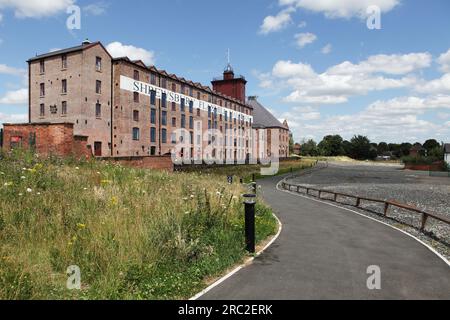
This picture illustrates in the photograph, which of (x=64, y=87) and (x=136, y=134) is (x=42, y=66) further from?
(x=136, y=134)

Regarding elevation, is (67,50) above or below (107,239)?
above

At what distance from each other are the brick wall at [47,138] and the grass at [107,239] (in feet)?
19.2

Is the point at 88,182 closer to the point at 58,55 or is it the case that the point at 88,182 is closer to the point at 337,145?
the point at 58,55

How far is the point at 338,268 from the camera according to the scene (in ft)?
23.5

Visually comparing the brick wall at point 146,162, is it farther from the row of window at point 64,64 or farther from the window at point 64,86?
the window at point 64,86

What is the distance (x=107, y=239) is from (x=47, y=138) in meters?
11.9

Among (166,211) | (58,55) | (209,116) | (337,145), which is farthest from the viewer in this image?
(337,145)

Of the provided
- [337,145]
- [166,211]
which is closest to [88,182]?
[166,211]

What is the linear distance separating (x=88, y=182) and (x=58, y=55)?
3130 cm

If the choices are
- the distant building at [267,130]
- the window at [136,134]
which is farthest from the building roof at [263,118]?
the window at [136,134]

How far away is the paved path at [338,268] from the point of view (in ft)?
18.9

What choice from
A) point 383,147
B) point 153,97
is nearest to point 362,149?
point 383,147

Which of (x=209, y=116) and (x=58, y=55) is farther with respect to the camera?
(x=209, y=116)

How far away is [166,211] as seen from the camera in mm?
8375
